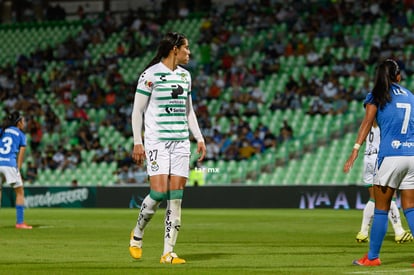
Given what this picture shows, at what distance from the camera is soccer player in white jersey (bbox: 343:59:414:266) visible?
1044 cm

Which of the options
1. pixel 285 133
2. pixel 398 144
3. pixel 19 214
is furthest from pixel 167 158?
pixel 285 133

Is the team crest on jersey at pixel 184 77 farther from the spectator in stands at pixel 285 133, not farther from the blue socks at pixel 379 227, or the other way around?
the spectator in stands at pixel 285 133

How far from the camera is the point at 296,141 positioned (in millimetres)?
32344

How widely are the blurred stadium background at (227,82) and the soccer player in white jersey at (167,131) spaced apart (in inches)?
810

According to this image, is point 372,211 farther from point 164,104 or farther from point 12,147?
point 12,147

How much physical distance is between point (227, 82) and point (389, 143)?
27879 millimetres

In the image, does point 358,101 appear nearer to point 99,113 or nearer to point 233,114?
point 233,114

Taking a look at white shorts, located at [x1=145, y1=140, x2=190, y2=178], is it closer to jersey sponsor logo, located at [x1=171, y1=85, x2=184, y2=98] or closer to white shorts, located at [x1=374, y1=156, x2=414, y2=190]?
jersey sponsor logo, located at [x1=171, y1=85, x2=184, y2=98]

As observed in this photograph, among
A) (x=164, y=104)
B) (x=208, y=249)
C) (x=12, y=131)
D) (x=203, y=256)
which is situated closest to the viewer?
(x=164, y=104)

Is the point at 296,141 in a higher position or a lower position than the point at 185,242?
lower

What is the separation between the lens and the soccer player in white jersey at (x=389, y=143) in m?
10.4

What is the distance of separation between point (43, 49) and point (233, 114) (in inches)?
580

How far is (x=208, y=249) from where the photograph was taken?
13750 millimetres

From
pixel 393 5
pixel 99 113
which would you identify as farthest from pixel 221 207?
pixel 393 5
